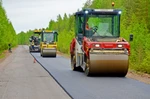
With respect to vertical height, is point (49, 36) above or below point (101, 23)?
below

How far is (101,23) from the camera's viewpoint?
17.6 m

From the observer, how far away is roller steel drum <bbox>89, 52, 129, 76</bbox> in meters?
15.6

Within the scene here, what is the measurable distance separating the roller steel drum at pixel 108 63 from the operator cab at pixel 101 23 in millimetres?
1708

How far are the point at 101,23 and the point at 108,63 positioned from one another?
2656 mm

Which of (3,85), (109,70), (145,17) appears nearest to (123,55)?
(109,70)

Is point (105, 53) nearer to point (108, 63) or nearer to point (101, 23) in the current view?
point (108, 63)

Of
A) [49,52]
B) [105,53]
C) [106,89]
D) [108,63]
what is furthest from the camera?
[49,52]

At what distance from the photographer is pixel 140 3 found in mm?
57656

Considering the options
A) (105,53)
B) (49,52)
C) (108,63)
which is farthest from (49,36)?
(108,63)

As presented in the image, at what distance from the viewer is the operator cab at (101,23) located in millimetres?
17312

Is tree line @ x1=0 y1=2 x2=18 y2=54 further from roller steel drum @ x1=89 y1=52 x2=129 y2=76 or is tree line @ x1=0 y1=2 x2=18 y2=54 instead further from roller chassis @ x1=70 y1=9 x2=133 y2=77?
roller steel drum @ x1=89 y1=52 x2=129 y2=76

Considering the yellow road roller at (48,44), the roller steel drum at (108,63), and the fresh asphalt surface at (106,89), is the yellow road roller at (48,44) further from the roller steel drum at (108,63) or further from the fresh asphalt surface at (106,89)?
the fresh asphalt surface at (106,89)

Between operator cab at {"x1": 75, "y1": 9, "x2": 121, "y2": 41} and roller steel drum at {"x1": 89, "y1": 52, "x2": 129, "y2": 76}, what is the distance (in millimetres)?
1708

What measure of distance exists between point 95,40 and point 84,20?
4.78ft
